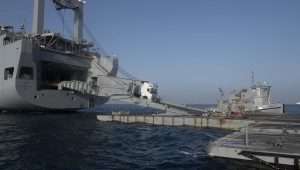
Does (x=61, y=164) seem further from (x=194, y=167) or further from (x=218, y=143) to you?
(x=218, y=143)

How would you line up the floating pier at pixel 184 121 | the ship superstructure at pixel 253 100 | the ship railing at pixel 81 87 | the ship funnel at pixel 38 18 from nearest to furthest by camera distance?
the floating pier at pixel 184 121 → the ship superstructure at pixel 253 100 → the ship railing at pixel 81 87 → the ship funnel at pixel 38 18

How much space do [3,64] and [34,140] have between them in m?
39.6

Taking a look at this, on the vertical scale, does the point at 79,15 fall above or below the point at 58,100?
above

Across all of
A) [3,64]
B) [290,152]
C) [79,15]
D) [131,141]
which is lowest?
[131,141]

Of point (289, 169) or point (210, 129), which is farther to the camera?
point (210, 129)

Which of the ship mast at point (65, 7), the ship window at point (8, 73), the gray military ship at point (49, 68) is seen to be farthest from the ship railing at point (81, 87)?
the ship mast at point (65, 7)

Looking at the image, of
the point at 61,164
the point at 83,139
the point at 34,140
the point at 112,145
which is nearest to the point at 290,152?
the point at 61,164

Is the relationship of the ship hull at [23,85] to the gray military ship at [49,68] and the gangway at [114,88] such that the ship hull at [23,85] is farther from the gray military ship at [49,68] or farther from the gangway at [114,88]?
the gangway at [114,88]

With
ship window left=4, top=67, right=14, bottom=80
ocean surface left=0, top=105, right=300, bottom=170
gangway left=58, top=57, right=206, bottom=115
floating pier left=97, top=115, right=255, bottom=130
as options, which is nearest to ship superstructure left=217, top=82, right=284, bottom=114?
gangway left=58, top=57, right=206, bottom=115

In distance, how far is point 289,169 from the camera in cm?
1627

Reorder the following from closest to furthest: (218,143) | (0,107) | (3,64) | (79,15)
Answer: (218,143), (3,64), (0,107), (79,15)

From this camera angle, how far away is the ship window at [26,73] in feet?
200

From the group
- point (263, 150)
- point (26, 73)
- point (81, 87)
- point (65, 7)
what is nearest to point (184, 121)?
point (263, 150)

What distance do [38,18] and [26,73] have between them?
53.2 ft
